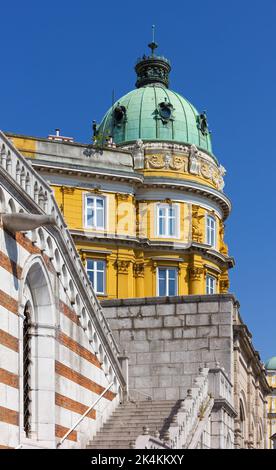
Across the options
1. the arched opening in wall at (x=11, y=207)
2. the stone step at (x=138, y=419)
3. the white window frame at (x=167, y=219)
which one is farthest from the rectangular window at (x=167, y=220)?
the arched opening in wall at (x=11, y=207)

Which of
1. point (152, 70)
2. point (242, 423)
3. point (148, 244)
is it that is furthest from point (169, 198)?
point (242, 423)

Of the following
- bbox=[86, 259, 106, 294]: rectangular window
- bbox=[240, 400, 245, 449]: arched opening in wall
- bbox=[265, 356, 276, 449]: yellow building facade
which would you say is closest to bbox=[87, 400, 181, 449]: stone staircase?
bbox=[240, 400, 245, 449]: arched opening in wall

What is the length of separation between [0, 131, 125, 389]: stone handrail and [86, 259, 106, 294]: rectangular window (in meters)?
24.8

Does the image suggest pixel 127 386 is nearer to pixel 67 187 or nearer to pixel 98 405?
pixel 98 405

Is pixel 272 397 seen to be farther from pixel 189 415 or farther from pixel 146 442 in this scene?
pixel 146 442

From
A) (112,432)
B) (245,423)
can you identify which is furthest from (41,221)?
(245,423)

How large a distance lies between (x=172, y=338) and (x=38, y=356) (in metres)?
8.94

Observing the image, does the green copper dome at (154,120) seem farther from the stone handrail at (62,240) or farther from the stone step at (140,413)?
the stone step at (140,413)

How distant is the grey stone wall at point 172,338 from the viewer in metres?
30.5

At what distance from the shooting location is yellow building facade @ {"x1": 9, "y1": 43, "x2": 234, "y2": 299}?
2105 inches

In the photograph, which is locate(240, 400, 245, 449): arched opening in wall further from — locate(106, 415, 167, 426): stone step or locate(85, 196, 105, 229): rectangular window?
locate(85, 196, 105, 229): rectangular window

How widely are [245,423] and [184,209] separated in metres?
22.0

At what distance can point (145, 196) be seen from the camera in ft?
188

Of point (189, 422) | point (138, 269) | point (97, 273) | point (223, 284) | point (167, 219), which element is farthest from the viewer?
point (223, 284)
